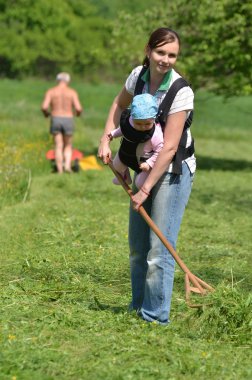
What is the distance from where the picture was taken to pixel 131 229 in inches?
263

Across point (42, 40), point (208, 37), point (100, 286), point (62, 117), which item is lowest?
point (42, 40)

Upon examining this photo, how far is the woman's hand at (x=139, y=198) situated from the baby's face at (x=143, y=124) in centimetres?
41

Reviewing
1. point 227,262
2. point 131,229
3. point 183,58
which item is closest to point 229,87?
point 183,58

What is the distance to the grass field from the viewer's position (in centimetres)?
567

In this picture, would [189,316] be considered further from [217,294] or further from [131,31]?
[131,31]

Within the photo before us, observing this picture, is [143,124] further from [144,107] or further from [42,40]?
[42,40]

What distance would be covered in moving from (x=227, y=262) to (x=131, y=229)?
2.79 m

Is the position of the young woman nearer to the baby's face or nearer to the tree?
the baby's face

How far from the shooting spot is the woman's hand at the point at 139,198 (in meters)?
6.29

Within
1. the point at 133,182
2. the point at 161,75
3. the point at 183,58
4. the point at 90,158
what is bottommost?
the point at 90,158

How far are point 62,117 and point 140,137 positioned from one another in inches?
475

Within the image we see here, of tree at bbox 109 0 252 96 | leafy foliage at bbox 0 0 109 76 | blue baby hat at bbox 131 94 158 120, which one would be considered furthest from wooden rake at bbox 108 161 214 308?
leafy foliage at bbox 0 0 109 76

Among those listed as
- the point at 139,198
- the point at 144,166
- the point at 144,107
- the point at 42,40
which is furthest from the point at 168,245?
the point at 42,40

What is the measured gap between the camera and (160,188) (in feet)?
21.0
